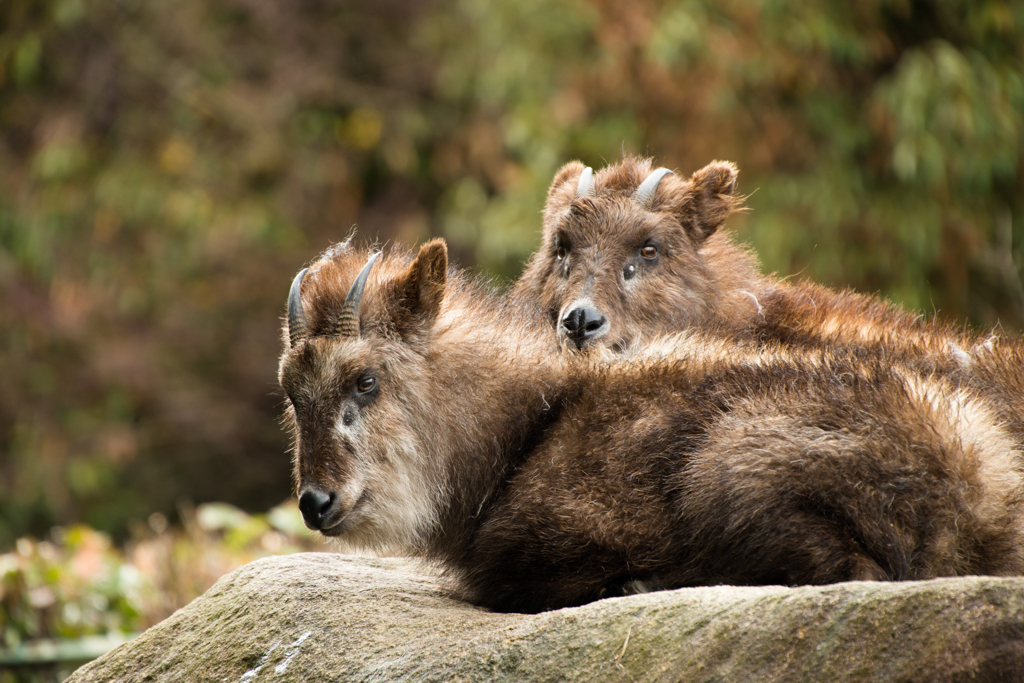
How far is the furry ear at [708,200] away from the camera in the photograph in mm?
6355

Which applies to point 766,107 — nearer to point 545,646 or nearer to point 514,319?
point 514,319

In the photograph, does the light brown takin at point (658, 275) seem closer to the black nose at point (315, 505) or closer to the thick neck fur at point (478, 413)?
the thick neck fur at point (478, 413)

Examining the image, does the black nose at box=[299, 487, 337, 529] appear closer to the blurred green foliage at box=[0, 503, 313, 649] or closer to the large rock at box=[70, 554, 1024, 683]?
the large rock at box=[70, 554, 1024, 683]

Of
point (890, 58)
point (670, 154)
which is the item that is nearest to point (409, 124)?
point (670, 154)

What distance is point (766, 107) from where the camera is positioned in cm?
1214

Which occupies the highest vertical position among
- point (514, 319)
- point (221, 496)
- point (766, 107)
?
point (766, 107)

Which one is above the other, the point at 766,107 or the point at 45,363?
the point at 766,107

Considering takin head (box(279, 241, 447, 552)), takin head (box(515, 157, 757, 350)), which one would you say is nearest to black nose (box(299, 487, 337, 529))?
takin head (box(279, 241, 447, 552))

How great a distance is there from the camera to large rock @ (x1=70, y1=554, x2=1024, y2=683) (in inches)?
119

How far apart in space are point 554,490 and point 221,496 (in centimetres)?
1403

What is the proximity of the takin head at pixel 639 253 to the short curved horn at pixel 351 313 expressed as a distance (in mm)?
1491

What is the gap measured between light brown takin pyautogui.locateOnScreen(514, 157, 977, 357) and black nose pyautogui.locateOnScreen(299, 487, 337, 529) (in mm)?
1612

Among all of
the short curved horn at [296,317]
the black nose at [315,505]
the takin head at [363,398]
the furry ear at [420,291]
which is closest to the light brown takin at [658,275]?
the furry ear at [420,291]

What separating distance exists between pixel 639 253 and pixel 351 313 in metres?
2.26
